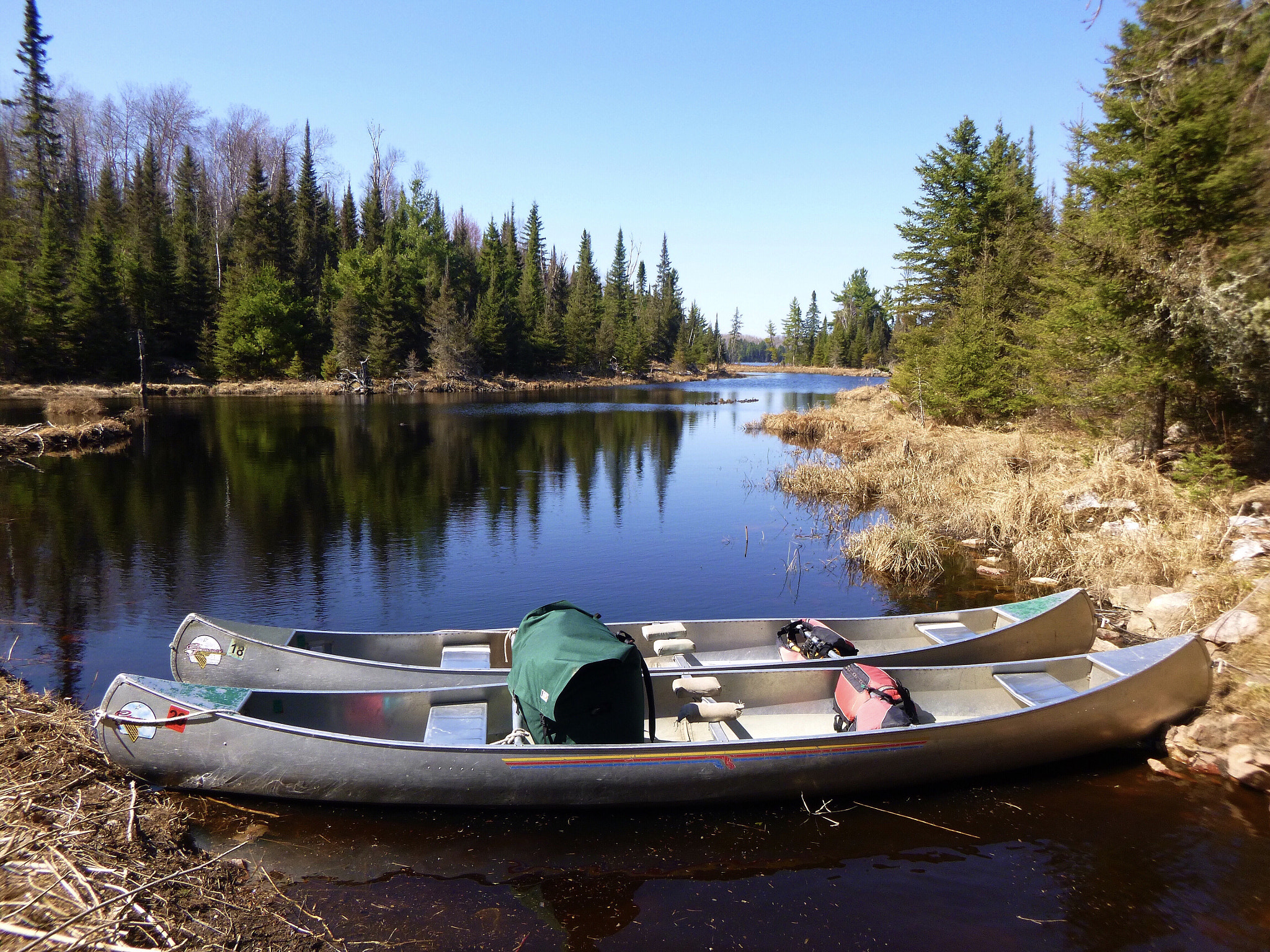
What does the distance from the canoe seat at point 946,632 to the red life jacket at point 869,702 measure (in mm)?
2170

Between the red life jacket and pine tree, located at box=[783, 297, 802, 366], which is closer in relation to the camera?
the red life jacket

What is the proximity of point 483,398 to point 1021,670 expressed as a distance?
51511mm

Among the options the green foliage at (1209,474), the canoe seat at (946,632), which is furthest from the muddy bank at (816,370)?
the canoe seat at (946,632)

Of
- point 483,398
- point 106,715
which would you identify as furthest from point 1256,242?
point 483,398

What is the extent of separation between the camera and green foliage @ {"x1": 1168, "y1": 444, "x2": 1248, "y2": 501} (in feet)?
44.0

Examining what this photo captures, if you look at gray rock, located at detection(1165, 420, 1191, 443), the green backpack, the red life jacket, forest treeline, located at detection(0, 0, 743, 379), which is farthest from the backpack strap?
forest treeline, located at detection(0, 0, 743, 379)

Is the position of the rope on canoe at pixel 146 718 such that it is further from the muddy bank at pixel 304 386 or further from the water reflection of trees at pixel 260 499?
the muddy bank at pixel 304 386

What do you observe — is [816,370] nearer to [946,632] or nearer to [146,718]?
[946,632]

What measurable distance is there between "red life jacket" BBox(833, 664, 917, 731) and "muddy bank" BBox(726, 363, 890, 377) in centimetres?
8698

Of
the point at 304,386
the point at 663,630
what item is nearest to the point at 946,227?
the point at 663,630

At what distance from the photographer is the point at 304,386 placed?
194ft

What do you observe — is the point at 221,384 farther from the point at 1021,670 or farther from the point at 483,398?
the point at 1021,670

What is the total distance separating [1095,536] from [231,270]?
6288cm

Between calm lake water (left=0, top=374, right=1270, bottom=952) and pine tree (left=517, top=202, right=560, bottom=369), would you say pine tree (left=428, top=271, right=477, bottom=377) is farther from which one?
calm lake water (left=0, top=374, right=1270, bottom=952)
